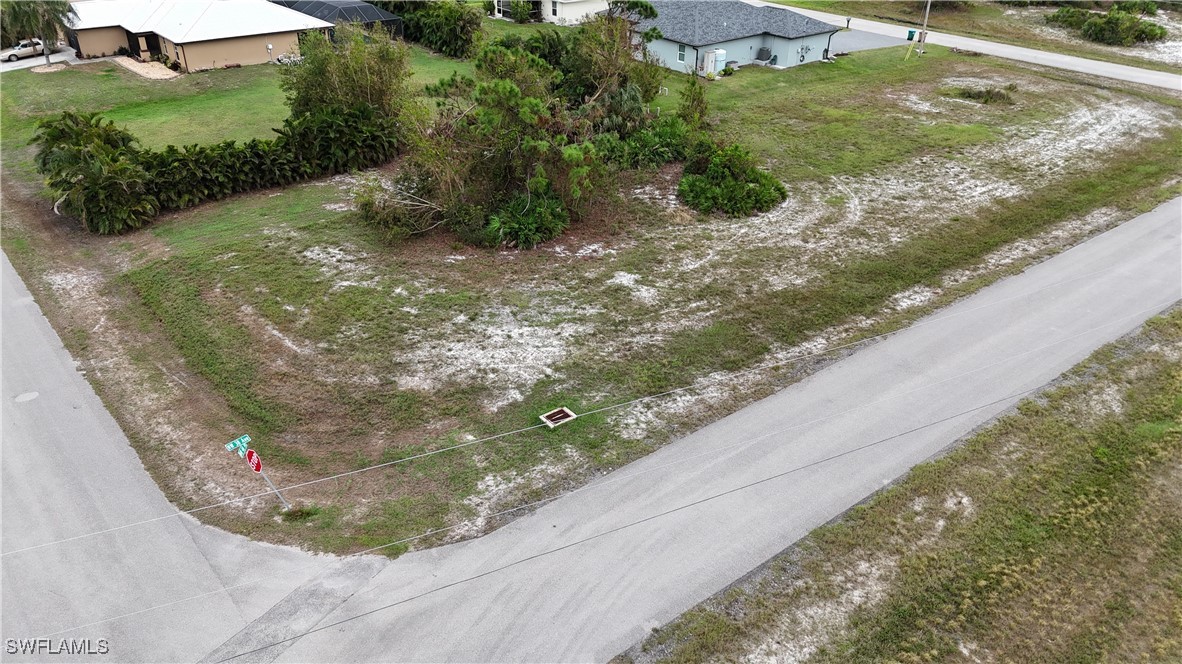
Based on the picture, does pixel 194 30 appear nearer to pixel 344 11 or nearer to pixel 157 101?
pixel 157 101

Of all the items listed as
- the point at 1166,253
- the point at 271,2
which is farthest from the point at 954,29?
the point at 271,2

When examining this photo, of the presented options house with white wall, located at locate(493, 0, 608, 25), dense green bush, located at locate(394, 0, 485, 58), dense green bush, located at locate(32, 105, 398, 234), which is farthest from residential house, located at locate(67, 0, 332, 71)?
house with white wall, located at locate(493, 0, 608, 25)

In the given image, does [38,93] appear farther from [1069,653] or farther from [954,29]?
[954,29]

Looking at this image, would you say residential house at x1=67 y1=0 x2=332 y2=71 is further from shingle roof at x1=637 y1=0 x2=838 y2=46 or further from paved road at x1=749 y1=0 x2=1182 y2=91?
paved road at x1=749 y1=0 x2=1182 y2=91

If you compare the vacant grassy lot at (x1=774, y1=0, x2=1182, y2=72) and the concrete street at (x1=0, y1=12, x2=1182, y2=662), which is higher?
the vacant grassy lot at (x1=774, y1=0, x2=1182, y2=72)

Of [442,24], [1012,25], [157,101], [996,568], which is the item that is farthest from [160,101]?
[1012,25]

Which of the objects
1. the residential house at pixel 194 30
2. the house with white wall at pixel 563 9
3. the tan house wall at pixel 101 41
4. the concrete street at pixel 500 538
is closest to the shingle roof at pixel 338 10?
the residential house at pixel 194 30
